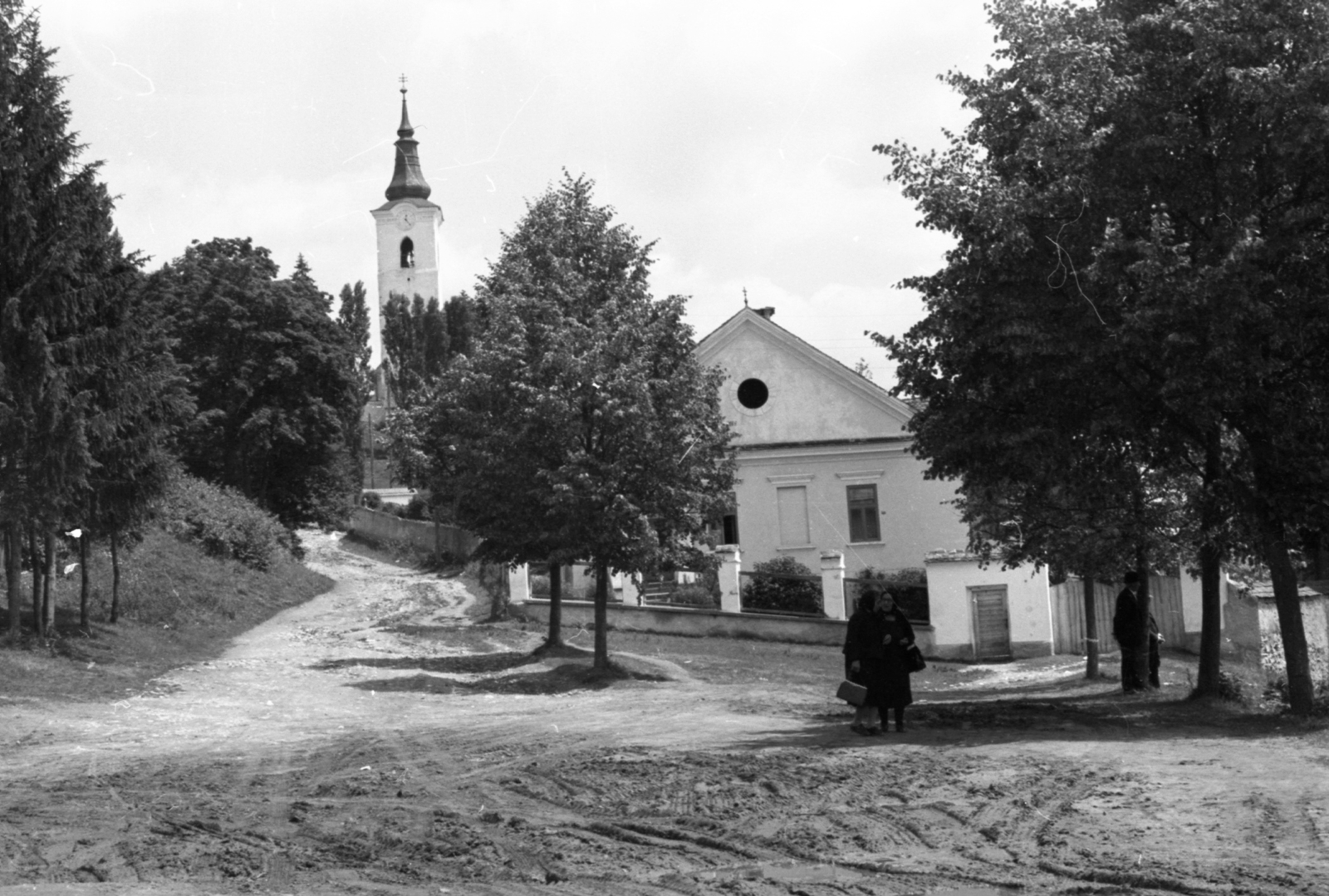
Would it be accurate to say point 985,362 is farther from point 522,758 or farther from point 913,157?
point 522,758

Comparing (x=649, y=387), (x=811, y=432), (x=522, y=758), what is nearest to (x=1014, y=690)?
(x=649, y=387)

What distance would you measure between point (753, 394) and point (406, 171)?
71.1 meters

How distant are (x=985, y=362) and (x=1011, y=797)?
7.31 m

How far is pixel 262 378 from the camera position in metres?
58.6

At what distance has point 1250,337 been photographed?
16547 millimetres

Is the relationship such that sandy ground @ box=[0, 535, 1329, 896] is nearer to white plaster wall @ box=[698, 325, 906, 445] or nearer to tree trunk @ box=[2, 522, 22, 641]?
tree trunk @ box=[2, 522, 22, 641]

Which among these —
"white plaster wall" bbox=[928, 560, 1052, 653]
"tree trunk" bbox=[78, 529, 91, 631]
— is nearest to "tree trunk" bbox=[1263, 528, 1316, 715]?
"white plaster wall" bbox=[928, 560, 1052, 653]

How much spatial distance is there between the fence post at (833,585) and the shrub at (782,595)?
0.68 metres

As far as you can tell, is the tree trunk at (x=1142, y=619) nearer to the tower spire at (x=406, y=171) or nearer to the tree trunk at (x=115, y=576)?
the tree trunk at (x=115, y=576)

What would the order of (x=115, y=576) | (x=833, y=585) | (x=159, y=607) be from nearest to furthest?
(x=115, y=576)
(x=159, y=607)
(x=833, y=585)

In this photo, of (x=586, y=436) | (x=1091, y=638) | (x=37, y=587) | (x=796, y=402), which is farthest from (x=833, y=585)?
(x=37, y=587)

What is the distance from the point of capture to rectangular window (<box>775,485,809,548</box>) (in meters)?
50.0

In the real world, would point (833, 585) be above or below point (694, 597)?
above

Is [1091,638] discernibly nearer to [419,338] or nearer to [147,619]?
[147,619]
